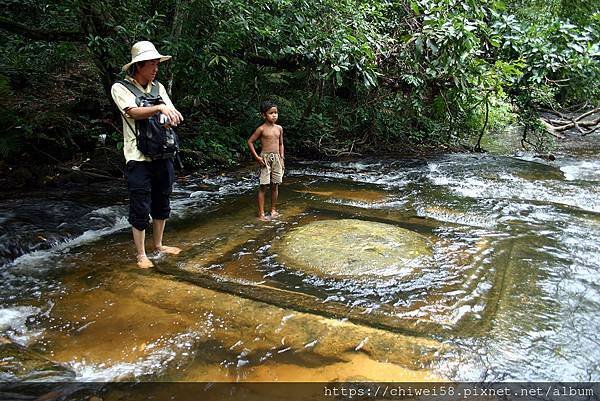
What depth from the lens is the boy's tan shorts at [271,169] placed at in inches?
222

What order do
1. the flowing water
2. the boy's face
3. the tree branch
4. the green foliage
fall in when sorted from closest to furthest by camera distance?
the flowing water, the boy's face, the green foliage, the tree branch

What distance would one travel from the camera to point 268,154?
5648 mm

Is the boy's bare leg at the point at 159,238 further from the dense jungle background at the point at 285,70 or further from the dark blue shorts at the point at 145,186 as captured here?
the dense jungle background at the point at 285,70

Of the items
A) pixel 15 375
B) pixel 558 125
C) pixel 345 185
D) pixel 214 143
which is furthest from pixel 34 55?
pixel 558 125

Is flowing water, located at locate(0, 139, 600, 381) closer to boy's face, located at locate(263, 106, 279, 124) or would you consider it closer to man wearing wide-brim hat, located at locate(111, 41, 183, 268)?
man wearing wide-brim hat, located at locate(111, 41, 183, 268)

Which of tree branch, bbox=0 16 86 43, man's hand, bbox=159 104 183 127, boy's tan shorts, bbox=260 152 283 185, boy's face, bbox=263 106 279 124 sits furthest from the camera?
tree branch, bbox=0 16 86 43

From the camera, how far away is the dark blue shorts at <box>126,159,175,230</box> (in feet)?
12.8

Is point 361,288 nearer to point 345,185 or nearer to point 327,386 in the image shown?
point 327,386

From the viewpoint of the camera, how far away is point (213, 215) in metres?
5.69

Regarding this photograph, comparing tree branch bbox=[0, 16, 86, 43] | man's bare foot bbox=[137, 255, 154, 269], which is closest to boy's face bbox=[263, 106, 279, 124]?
man's bare foot bbox=[137, 255, 154, 269]

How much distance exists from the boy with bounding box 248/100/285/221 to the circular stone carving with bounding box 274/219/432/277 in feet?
2.43

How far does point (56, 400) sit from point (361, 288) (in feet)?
7.23

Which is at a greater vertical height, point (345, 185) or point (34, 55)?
point (34, 55)

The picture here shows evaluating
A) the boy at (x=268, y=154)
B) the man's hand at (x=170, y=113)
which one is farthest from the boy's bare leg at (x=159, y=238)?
the boy at (x=268, y=154)
